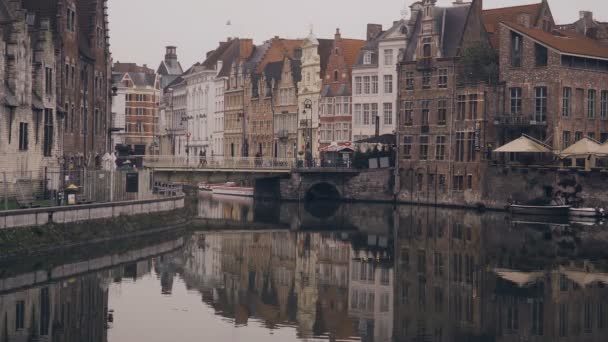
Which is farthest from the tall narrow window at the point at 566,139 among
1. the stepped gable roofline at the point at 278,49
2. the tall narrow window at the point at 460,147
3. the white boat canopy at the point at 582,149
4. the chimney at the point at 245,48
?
the chimney at the point at 245,48

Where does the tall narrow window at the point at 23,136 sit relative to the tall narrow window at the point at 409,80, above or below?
below

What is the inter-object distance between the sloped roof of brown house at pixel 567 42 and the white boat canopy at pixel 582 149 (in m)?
Answer: 6.01

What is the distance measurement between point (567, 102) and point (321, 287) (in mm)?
Result: 38691

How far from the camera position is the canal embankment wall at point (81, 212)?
39.3 metres

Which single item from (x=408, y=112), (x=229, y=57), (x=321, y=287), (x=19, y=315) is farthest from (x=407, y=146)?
(x=19, y=315)

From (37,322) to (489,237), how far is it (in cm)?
2974

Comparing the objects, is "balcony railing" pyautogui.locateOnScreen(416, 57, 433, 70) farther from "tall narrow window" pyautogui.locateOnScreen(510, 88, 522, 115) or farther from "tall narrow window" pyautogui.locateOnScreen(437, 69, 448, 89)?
"tall narrow window" pyautogui.locateOnScreen(510, 88, 522, 115)

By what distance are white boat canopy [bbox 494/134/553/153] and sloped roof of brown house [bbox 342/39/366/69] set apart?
25.8 m

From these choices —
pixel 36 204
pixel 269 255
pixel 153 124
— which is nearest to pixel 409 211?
pixel 269 255

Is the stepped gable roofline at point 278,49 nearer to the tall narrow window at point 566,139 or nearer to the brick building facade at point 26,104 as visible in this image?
the tall narrow window at point 566,139

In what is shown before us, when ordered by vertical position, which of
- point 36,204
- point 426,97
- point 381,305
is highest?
point 426,97

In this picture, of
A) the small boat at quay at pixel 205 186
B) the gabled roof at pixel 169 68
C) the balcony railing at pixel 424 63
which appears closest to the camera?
the balcony railing at pixel 424 63

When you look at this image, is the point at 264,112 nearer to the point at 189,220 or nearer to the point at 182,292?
the point at 189,220

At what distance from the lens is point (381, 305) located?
35750 millimetres
